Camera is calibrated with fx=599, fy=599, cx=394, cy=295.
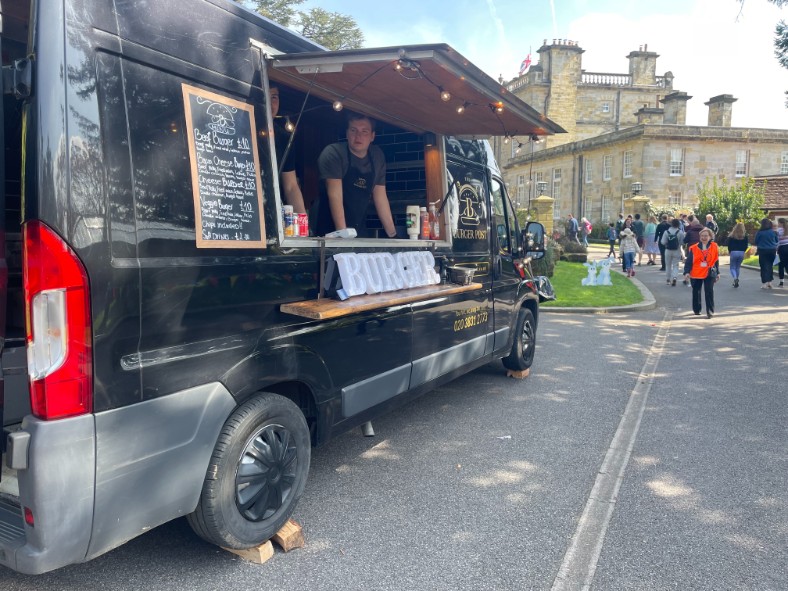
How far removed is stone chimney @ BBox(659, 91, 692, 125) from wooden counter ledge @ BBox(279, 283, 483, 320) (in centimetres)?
4487

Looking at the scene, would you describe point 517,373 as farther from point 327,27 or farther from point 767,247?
point 327,27

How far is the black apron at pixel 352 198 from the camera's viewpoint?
5.19 meters

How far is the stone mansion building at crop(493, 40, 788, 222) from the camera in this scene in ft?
123

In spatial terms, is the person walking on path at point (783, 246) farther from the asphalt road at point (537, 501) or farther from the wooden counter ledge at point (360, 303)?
the wooden counter ledge at point (360, 303)

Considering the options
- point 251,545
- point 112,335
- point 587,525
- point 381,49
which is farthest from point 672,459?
point 112,335

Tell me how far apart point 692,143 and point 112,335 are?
41890 mm

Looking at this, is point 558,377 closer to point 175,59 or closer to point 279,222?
point 279,222

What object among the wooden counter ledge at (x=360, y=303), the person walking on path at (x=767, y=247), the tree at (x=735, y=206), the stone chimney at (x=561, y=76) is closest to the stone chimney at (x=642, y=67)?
the stone chimney at (x=561, y=76)

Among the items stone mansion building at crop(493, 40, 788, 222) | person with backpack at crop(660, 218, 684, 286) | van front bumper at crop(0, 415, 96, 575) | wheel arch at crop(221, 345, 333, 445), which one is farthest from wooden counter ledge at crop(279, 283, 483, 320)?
stone mansion building at crop(493, 40, 788, 222)

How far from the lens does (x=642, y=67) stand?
2288 inches

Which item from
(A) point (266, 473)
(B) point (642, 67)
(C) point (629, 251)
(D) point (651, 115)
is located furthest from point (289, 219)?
(B) point (642, 67)

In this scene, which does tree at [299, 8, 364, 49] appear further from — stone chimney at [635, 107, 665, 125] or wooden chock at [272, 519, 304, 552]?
stone chimney at [635, 107, 665, 125]

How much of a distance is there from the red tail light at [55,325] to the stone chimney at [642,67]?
209 ft

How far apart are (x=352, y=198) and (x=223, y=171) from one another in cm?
242
